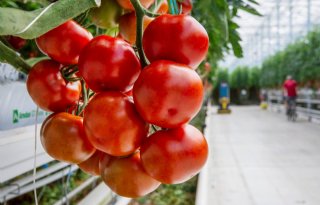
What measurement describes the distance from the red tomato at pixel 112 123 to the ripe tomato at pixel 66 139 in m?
0.07

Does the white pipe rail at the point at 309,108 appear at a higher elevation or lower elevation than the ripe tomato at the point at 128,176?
lower

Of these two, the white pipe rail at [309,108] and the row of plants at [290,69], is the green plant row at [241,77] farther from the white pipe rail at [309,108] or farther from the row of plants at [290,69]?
the white pipe rail at [309,108]

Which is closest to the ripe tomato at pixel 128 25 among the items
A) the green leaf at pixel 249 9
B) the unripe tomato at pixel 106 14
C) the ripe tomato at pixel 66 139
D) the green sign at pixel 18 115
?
the unripe tomato at pixel 106 14

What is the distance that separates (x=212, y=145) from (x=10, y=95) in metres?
6.40

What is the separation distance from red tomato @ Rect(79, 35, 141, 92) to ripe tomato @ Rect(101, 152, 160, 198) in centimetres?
8

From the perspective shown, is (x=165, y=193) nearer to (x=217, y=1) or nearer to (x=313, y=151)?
(x=217, y=1)

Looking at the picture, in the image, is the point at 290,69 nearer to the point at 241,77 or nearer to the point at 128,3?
the point at 241,77

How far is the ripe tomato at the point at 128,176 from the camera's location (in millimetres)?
397

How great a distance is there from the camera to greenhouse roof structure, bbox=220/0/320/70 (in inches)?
590

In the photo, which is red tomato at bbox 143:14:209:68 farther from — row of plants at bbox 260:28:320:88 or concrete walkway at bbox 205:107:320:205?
row of plants at bbox 260:28:320:88

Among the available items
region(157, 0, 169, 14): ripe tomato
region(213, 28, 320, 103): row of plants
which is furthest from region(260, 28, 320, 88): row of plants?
region(157, 0, 169, 14): ripe tomato

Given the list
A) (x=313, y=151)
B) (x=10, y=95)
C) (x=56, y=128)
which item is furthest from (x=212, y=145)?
(x=56, y=128)

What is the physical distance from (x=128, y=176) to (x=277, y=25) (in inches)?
714

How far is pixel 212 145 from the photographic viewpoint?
715 cm
